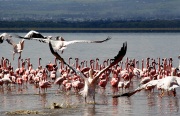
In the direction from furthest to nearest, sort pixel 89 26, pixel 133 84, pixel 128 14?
pixel 128 14
pixel 89 26
pixel 133 84

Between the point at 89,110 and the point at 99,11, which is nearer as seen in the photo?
the point at 89,110

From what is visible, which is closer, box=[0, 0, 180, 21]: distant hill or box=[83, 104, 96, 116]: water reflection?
box=[83, 104, 96, 116]: water reflection

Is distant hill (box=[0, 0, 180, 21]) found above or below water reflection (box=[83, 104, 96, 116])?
above

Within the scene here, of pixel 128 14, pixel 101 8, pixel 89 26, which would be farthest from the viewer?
pixel 101 8

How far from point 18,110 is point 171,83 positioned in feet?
13.4

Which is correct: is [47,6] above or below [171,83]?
above

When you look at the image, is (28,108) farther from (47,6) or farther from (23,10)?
(47,6)

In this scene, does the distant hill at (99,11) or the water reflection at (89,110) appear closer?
the water reflection at (89,110)

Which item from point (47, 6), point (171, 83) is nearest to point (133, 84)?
point (171, 83)

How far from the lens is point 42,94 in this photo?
21.0 meters

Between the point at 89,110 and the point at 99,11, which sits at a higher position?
A: the point at 99,11

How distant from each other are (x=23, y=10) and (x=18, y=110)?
169 metres

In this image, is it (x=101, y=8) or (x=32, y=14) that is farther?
(x=101, y=8)

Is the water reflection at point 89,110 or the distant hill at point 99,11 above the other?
the distant hill at point 99,11
